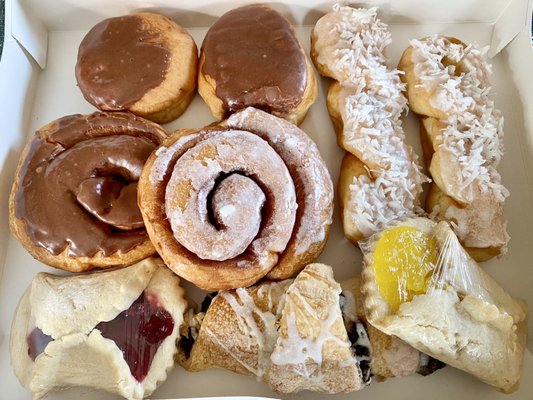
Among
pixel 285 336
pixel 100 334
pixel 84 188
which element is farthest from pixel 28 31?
pixel 285 336

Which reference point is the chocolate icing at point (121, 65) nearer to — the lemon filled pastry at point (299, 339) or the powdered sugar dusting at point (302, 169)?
the powdered sugar dusting at point (302, 169)

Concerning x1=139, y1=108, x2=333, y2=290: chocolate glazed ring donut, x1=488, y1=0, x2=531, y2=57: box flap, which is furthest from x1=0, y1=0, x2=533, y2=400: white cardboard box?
x1=139, y1=108, x2=333, y2=290: chocolate glazed ring donut

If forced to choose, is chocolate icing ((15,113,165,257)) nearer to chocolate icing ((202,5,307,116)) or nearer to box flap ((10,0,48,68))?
chocolate icing ((202,5,307,116))

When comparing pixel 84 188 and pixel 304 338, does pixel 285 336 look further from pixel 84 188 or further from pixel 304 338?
pixel 84 188

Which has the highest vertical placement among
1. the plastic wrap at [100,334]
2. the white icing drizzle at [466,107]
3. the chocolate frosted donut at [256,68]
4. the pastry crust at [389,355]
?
the white icing drizzle at [466,107]

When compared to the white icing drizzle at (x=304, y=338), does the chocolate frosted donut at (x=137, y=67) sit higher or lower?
higher

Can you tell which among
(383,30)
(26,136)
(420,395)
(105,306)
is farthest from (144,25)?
(420,395)

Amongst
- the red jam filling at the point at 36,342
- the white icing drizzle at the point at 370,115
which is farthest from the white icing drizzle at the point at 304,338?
the red jam filling at the point at 36,342

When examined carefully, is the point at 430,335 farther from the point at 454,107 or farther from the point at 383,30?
the point at 383,30
